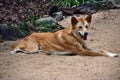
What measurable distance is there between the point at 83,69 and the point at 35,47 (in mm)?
2225

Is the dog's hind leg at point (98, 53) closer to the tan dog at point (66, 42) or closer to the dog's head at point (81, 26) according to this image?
the tan dog at point (66, 42)

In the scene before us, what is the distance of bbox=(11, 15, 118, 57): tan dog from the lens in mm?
8773

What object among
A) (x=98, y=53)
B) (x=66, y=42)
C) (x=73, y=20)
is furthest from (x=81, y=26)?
(x=98, y=53)

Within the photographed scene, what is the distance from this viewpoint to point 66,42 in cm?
908

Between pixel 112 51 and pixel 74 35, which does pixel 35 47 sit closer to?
pixel 74 35

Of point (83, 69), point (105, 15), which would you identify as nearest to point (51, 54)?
point (83, 69)

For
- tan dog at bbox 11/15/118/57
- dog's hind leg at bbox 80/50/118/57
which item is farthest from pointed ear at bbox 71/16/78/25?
dog's hind leg at bbox 80/50/118/57

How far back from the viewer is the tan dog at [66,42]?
877cm

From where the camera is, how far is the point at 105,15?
13656mm

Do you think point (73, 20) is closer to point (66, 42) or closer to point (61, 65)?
point (66, 42)

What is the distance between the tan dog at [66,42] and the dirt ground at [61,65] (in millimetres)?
225

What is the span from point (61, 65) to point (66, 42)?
1.44 meters

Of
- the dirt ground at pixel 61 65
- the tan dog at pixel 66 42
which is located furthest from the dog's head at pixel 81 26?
the dirt ground at pixel 61 65

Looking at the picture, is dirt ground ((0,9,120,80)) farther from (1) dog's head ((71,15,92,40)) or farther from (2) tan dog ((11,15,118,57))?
(1) dog's head ((71,15,92,40))
